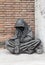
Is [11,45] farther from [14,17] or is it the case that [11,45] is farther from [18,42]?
[14,17]

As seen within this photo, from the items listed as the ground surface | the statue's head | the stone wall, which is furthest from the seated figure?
the stone wall

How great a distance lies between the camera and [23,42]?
7863 millimetres

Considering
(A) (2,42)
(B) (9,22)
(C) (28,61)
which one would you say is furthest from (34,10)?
(C) (28,61)

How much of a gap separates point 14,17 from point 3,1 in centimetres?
62

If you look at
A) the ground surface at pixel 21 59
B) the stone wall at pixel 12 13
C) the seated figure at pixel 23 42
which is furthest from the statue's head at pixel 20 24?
the ground surface at pixel 21 59

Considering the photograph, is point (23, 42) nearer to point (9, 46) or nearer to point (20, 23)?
point (9, 46)

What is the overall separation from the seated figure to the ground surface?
0.19 meters

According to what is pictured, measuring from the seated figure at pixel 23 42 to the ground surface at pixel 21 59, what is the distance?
0.19m

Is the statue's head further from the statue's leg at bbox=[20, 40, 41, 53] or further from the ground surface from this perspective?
the ground surface

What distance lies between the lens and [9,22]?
332 inches

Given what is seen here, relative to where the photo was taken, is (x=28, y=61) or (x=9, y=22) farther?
(x=9, y=22)

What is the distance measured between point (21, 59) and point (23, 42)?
85 cm

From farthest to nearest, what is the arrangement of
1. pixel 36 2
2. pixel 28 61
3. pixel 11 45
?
1. pixel 36 2
2. pixel 11 45
3. pixel 28 61

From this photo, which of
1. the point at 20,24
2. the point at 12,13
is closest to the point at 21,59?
the point at 20,24
